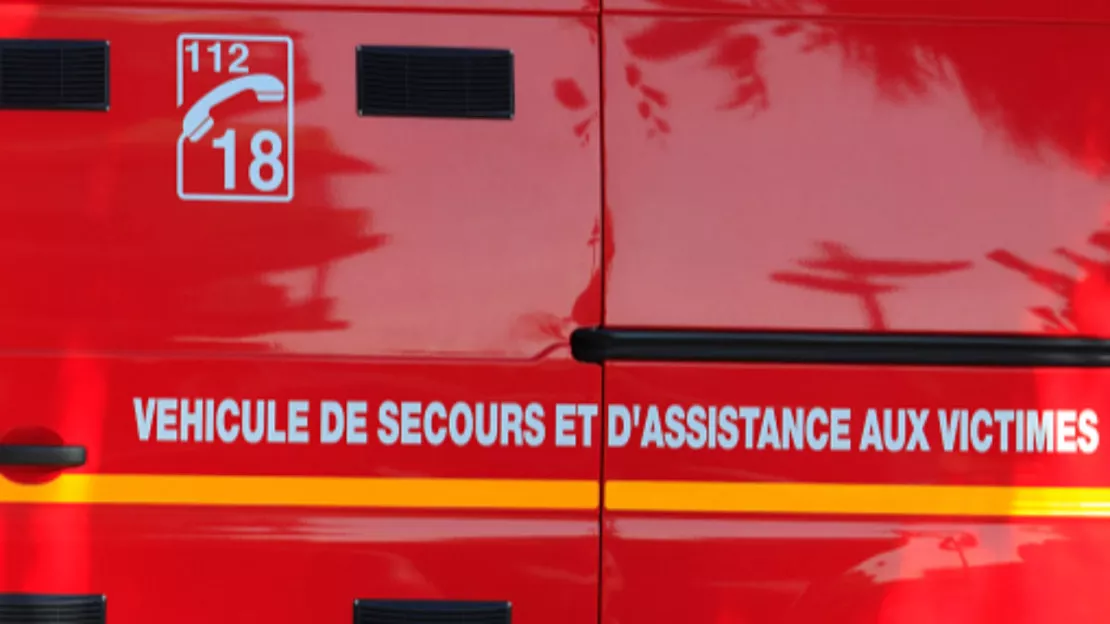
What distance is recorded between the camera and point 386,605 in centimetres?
225

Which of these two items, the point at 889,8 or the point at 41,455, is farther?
the point at 889,8

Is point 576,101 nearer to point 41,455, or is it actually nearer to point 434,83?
point 434,83

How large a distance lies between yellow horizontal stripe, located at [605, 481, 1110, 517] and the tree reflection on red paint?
35cm

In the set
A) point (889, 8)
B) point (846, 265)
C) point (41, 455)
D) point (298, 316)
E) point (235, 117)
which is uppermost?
point (889, 8)

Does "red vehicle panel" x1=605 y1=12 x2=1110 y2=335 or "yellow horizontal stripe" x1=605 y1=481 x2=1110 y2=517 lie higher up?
"red vehicle panel" x1=605 y1=12 x2=1110 y2=335

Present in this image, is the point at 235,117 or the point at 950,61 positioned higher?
the point at 950,61

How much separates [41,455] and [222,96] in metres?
0.80

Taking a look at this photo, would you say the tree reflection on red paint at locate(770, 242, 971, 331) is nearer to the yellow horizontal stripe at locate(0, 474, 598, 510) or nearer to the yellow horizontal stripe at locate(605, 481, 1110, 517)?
the yellow horizontal stripe at locate(605, 481, 1110, 517)

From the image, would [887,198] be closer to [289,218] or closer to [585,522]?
[585,522]

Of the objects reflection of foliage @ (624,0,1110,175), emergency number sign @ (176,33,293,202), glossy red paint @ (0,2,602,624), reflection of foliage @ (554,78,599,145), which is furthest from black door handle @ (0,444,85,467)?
reflection of foliage @ (624,0,1110,175)

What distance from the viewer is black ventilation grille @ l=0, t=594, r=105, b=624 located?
2230 mm

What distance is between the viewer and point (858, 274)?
2281mm

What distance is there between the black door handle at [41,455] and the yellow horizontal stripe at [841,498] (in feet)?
3.50

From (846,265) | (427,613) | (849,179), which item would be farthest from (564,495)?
(849,179)
